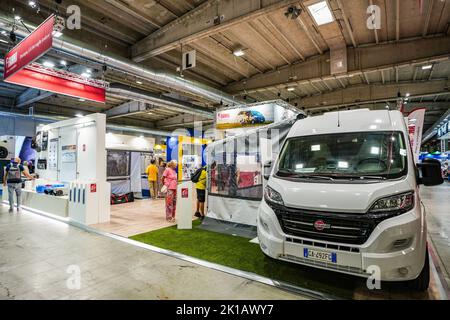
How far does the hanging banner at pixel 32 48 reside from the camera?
4250 millimetres

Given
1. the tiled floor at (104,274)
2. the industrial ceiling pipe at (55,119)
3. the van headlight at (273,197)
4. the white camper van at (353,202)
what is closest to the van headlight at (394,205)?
the white camper van at (353,202)

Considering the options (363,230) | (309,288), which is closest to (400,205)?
(363,230)

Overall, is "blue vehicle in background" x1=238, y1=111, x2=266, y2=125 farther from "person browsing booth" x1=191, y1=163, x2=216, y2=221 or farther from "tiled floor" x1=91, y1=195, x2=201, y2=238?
"tiled floor" x1=91, y1=195, x2=201, y2=238

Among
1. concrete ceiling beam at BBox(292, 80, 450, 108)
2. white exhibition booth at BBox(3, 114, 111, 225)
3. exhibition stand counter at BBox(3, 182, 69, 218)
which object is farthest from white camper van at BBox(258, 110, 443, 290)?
concrete ceiling beam at BBox(292, 80, 450, 108)

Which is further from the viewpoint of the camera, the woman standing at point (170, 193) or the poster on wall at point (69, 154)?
the poster on wall at point (69, 154)

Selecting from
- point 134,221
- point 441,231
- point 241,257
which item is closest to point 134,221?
point 134,221

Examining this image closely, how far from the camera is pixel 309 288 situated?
2877mm

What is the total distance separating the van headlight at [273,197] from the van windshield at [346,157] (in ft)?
0.96

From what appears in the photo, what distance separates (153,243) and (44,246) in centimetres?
191

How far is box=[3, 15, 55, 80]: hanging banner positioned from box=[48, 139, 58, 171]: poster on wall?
11.0ft

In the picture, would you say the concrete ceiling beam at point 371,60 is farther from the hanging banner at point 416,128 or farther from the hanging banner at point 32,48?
the hanging banner at point 32,48

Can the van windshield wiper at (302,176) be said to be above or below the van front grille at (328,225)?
above

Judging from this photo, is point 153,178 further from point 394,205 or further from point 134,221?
point 394,205

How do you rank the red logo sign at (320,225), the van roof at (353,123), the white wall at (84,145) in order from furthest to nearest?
the white wall at (84,145)
the van roof at (353,123)
the red logo sign at (320,225)
